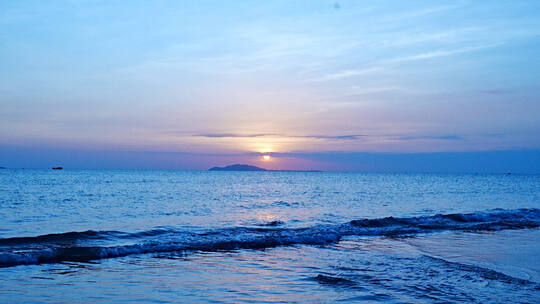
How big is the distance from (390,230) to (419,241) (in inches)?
144

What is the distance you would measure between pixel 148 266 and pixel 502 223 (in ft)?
63.6

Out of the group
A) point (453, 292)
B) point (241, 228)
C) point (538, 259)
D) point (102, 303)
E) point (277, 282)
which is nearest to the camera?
point (102, 303)

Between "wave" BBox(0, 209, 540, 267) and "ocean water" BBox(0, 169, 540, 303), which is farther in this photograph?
"wave" BBox(0, 209, 540, 267)

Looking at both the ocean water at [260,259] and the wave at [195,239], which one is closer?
the ocean water at [260,259]

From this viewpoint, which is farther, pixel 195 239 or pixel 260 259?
pixel 195 239

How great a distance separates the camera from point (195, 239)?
16.7 m

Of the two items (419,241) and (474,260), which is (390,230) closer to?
(419,241)

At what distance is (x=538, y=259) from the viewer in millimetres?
12672

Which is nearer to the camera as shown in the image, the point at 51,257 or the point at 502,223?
the point at 51,257

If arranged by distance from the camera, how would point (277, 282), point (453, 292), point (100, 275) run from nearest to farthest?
point (453, 292), point (277, 282), point (100, 275)

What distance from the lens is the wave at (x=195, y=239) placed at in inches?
523

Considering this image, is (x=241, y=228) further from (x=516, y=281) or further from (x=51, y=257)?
(x=516, y=281)

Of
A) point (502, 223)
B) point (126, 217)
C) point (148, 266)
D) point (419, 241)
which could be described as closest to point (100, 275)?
point (148, 266)

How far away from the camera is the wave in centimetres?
1329
